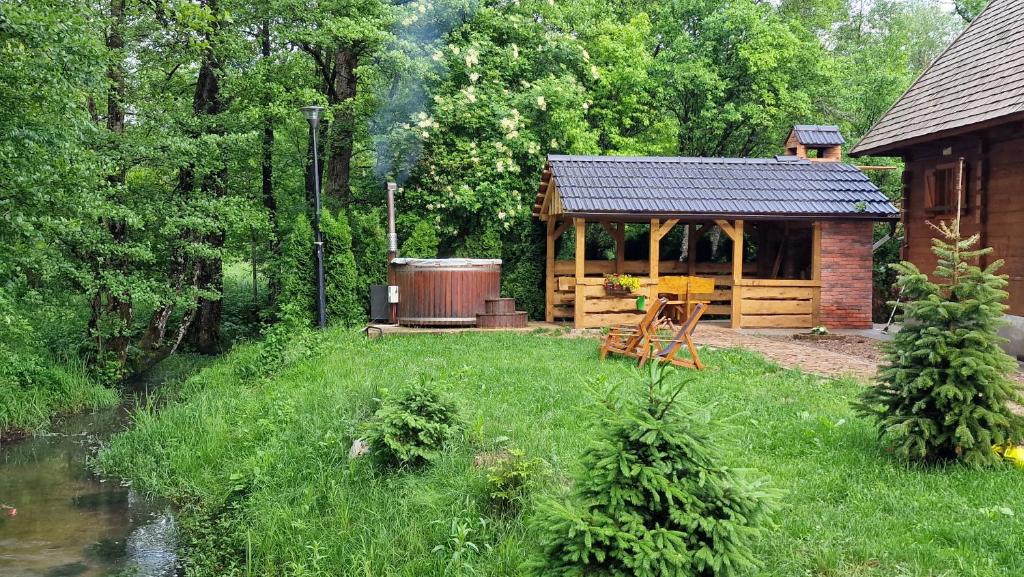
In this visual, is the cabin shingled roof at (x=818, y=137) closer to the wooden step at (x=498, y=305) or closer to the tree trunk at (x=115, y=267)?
the wooden step at (x=498, y=305)

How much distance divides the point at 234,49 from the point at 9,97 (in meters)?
6.34

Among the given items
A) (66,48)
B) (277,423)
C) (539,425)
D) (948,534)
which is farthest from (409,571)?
(66,48)

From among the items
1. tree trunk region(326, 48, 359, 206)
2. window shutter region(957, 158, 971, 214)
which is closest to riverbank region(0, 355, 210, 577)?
tree trunk region(326, 48, 359, 206)

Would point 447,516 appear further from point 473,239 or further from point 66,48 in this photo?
point 473,239

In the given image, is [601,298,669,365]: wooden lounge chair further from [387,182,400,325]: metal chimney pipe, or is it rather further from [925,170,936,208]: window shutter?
[925,170,936,208]: window shutter

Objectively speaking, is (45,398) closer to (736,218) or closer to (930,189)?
(736,218)

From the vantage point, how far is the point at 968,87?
41.9 feet

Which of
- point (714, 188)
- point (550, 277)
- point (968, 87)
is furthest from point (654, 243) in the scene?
point (968, 87)

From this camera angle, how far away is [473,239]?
58.7ft

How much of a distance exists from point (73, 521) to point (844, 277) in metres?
14.1

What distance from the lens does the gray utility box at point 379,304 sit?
16275 mm

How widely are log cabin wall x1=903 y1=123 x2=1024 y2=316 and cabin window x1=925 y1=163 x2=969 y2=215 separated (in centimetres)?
5

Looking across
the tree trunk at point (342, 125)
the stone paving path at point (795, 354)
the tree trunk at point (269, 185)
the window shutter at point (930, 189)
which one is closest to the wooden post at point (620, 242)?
the stone paving path at point (795, 354)

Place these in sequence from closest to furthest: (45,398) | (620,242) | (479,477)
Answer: (479,477) → (45,398) → (620,242)
